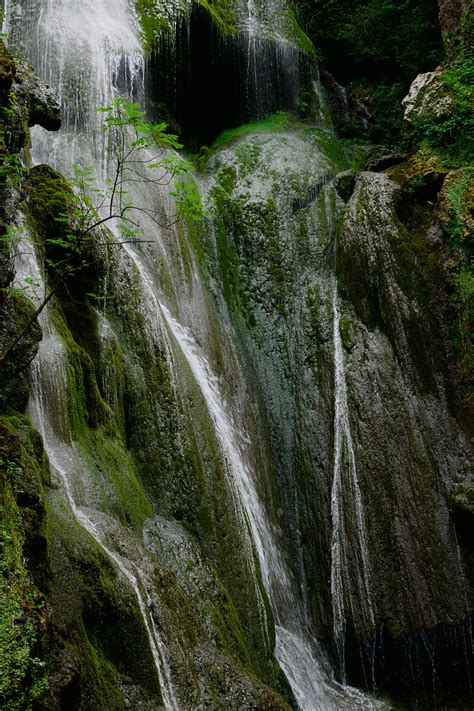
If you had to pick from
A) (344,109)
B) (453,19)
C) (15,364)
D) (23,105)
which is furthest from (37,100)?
(344,109)

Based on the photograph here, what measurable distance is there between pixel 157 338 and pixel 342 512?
3.90 m

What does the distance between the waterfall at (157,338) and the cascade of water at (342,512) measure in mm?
20

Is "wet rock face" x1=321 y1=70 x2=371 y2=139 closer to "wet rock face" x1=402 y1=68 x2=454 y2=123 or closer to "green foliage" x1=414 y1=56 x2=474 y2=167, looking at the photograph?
"wet rock face" x1=402 y1=68 x2=454 y2=123

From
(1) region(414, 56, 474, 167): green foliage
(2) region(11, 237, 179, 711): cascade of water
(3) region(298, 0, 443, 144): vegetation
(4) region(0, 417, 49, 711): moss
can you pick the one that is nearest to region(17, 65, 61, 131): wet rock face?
(2) region(11, 237, 179, 711): cascade of water

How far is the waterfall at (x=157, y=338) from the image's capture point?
5.82 meters

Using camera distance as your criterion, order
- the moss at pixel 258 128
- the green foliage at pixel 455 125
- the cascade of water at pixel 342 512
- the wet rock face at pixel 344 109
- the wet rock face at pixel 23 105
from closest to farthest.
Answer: the wet rock face at pixel 23 105 → the cascade of water at pixel 342 512 → the green foliage at pixel 455 125 → the moss at pixel 258 128 → the wet rock face at pixel 344 109

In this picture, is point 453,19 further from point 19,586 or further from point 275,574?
point 19,586

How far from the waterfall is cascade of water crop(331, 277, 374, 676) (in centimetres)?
2

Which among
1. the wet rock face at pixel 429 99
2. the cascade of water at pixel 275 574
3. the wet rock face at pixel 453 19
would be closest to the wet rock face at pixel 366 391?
the cascade of water at pixel 275 574

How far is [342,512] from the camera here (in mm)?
9406

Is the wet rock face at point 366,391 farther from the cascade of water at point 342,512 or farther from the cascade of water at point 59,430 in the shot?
the cascade of water at point 59,430

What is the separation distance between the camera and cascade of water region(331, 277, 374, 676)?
8922 mm

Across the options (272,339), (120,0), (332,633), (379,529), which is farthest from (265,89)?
(332,633)

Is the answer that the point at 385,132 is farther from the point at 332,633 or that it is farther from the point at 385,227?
the point at 332,633
